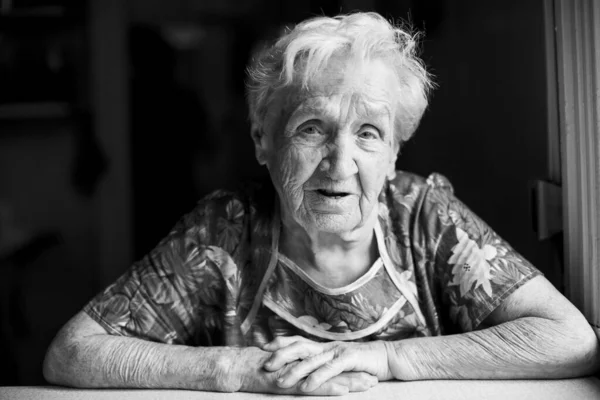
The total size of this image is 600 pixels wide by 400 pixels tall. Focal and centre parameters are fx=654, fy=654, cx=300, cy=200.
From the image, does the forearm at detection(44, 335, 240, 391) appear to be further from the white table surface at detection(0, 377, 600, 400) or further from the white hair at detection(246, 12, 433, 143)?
the white hair at detection(246, 12, 433, 143)

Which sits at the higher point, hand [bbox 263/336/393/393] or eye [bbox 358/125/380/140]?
eye [bbox 358/125/380/140]

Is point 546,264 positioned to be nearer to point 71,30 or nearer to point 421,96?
point 421,96

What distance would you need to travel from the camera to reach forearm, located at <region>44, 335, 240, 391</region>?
145cm

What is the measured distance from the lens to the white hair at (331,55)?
59.9 inches

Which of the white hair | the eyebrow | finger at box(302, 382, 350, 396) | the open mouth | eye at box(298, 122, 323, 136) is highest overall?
the white hair

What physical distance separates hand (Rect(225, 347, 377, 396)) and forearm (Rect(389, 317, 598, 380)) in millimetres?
98

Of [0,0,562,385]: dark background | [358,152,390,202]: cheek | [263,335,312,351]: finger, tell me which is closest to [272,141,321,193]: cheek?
[358,152,390,202]: cheek

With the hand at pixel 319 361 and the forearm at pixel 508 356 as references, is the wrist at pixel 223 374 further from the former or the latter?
the forearm at pixel 508 356

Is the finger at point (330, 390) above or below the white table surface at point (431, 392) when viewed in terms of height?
above

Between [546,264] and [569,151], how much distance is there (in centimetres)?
73

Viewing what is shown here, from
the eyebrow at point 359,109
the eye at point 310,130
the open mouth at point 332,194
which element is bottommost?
the open mouth at point 332,194

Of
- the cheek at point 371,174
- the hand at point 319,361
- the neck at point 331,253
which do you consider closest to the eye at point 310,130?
the cheek at point 371,174

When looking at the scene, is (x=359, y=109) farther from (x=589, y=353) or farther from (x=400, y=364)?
(x=589, y=353)

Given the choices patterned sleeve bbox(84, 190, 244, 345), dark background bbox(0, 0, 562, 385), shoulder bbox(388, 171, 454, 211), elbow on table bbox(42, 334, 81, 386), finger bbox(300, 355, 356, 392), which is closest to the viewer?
finger bbox(300, 355, 356, 392)
